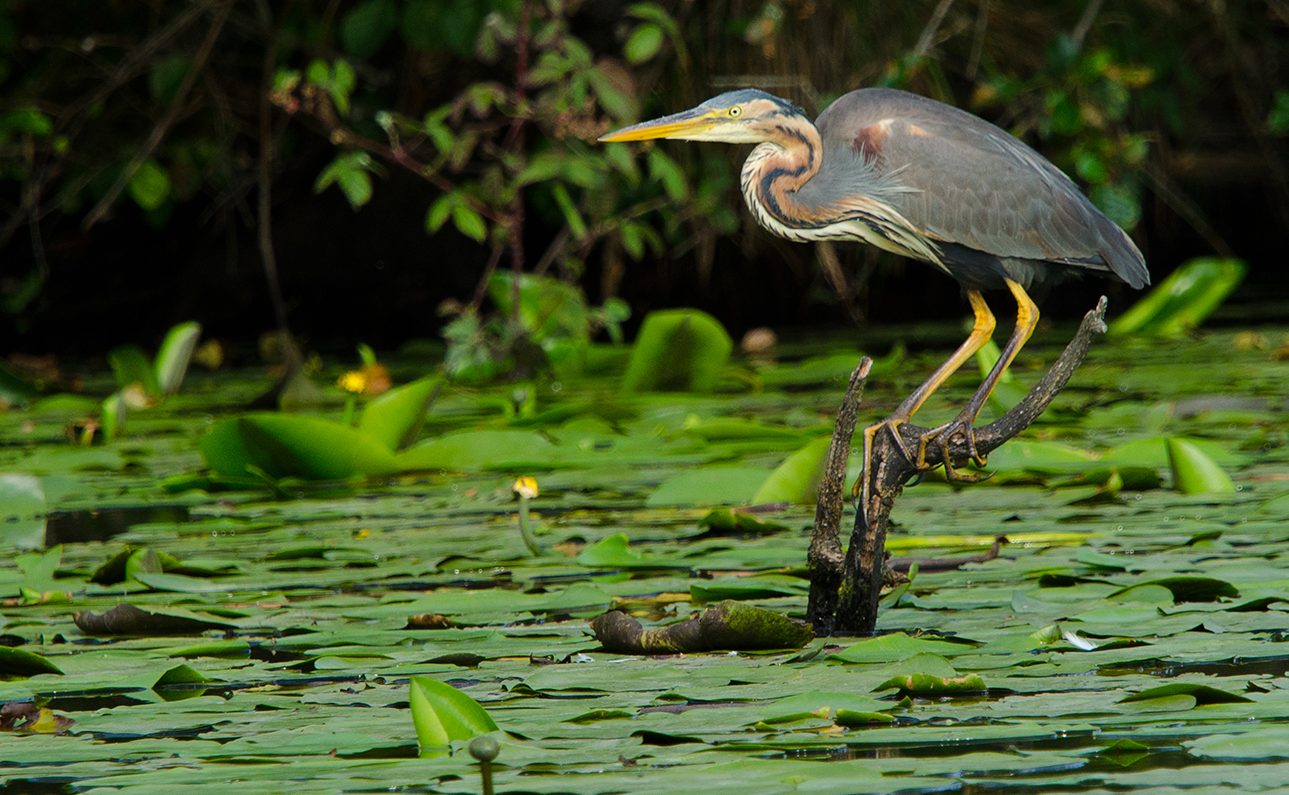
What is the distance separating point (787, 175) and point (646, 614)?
0.76 metres

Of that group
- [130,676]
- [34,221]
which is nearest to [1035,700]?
[130,676]

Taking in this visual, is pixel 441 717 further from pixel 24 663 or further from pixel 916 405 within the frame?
pixel 916 405

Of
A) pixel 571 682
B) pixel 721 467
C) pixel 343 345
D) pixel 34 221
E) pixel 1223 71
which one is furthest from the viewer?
pixel 1223 71

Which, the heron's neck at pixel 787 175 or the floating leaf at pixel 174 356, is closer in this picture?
the heron's neck at pixel 787 175

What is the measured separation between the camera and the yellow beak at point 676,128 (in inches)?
116

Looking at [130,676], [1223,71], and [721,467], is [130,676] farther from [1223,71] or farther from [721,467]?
[1223,71]

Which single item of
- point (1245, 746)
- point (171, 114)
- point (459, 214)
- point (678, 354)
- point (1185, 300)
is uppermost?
point (171, 114)

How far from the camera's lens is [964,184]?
9.88 ft

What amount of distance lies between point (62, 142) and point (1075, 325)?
13.3 feet

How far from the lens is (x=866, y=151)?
302 cm

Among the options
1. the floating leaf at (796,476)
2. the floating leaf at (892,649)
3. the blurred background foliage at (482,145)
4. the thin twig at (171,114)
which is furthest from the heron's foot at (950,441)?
Result: the thin twig at (171,114)

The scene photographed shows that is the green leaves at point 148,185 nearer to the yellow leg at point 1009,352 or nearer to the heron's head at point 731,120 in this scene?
the heron's head at point 731,120

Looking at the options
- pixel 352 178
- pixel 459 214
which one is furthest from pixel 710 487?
pixel 459 214

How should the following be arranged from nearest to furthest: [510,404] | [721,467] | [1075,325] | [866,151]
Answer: [866,151], [721,467], [510,404], [1075,325]
